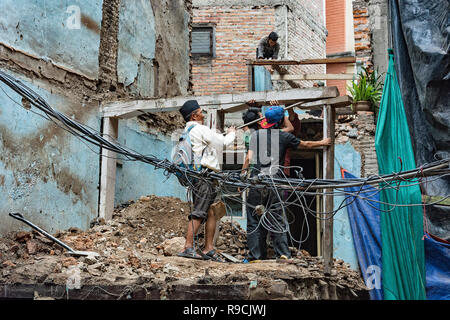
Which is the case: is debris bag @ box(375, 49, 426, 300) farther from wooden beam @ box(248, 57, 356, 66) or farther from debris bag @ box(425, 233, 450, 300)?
wooden beam @ box(248, 57, 356, 66)

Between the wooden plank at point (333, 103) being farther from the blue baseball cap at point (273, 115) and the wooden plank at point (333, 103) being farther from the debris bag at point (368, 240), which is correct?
the debris bag at point (368, 240)

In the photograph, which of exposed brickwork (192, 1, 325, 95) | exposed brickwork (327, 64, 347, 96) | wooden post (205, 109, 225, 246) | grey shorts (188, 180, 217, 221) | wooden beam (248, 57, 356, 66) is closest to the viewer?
grey shorts (188, 180, 217, 221)

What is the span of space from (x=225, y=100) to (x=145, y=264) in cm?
253

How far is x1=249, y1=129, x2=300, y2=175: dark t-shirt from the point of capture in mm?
6578

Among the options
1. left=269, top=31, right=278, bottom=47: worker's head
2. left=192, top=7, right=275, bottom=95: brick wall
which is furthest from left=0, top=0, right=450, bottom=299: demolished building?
left=192, top=7, right=275, bottom=95: brick wall

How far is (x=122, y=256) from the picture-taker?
6180 millimetres

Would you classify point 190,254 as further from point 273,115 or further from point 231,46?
point 231,46

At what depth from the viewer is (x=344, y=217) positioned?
9773 mm

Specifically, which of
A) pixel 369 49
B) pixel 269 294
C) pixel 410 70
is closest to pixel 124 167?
pixel 269 294

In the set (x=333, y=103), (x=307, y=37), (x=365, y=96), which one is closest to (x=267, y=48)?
(x=365, y=96)

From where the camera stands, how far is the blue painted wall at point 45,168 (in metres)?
6.38

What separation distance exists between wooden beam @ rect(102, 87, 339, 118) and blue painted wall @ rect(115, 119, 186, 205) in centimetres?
60

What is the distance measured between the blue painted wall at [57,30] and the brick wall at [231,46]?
7677 millimetres

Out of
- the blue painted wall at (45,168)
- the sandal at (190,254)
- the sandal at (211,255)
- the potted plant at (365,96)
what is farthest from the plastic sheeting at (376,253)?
the blue painted wall at (45,168)
